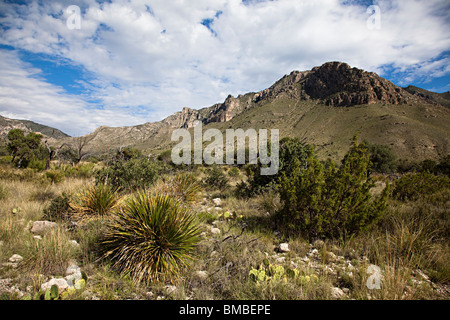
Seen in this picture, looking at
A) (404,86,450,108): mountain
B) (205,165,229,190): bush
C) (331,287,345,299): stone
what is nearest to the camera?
(331,287,345,299): stone

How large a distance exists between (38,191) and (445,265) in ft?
37.5

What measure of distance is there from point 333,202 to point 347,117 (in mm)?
81505

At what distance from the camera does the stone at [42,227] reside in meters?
4.37

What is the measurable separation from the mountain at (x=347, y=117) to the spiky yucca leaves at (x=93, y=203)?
17273 mm

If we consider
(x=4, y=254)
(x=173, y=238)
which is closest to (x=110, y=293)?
(x=173, y=238)

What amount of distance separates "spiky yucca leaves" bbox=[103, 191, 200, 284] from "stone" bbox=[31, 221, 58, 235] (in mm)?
1916

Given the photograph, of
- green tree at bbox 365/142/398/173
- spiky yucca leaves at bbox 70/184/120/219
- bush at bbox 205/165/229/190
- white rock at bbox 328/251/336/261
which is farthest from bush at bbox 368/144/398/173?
spiky yucca leaves at bbox 70/184/120/219

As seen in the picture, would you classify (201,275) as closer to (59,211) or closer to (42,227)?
(42,227)

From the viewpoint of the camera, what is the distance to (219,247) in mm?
3984

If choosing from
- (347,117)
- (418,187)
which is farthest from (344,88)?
(418,187)

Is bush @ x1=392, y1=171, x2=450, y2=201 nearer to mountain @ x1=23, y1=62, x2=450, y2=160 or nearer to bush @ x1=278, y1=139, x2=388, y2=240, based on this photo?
bush @ x1=278, y1=139, x2=388, y2=240

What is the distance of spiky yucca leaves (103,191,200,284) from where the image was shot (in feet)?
10.3

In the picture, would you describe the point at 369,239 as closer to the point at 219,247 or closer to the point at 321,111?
the point at 219,247

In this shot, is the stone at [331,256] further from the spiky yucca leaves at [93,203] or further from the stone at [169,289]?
the spiky yucca leaves at [93,203]
